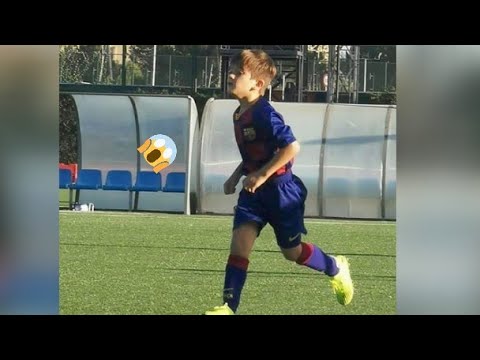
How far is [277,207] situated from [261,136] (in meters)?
0.50

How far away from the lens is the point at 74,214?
10.5 m

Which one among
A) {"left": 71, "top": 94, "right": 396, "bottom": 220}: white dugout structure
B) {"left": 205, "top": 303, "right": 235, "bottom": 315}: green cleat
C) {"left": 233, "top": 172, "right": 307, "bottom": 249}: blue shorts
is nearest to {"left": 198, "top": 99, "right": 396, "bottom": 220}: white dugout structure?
{"left": 71, "top": 94, "right": 396, "bottom": 220}: white dugout structure

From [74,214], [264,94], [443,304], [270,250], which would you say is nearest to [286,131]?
[264,94]

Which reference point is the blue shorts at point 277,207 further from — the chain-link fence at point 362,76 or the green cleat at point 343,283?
the chain-link fence at point 362,76

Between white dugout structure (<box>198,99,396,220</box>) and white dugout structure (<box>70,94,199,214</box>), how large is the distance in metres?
0.19

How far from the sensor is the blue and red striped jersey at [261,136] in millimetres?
8141

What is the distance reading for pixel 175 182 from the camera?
30.4 feet

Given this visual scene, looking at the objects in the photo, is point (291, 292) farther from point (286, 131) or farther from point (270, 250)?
point (286, 131)

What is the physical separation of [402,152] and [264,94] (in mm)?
1030

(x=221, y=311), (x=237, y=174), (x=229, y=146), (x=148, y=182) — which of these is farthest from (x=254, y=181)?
(x=148, y=182)

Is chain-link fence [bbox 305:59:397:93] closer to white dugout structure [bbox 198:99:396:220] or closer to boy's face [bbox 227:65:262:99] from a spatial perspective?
white dugout structure [bbox 198:99:396:220]

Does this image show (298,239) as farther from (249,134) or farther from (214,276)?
(249,134)

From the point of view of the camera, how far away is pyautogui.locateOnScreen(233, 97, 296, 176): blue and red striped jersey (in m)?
8.14

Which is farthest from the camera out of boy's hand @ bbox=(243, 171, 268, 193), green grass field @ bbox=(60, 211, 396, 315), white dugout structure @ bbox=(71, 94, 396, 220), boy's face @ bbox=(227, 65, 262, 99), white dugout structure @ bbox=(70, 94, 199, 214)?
white dugout structure @ bbox=(70, 94, 199, 214)
